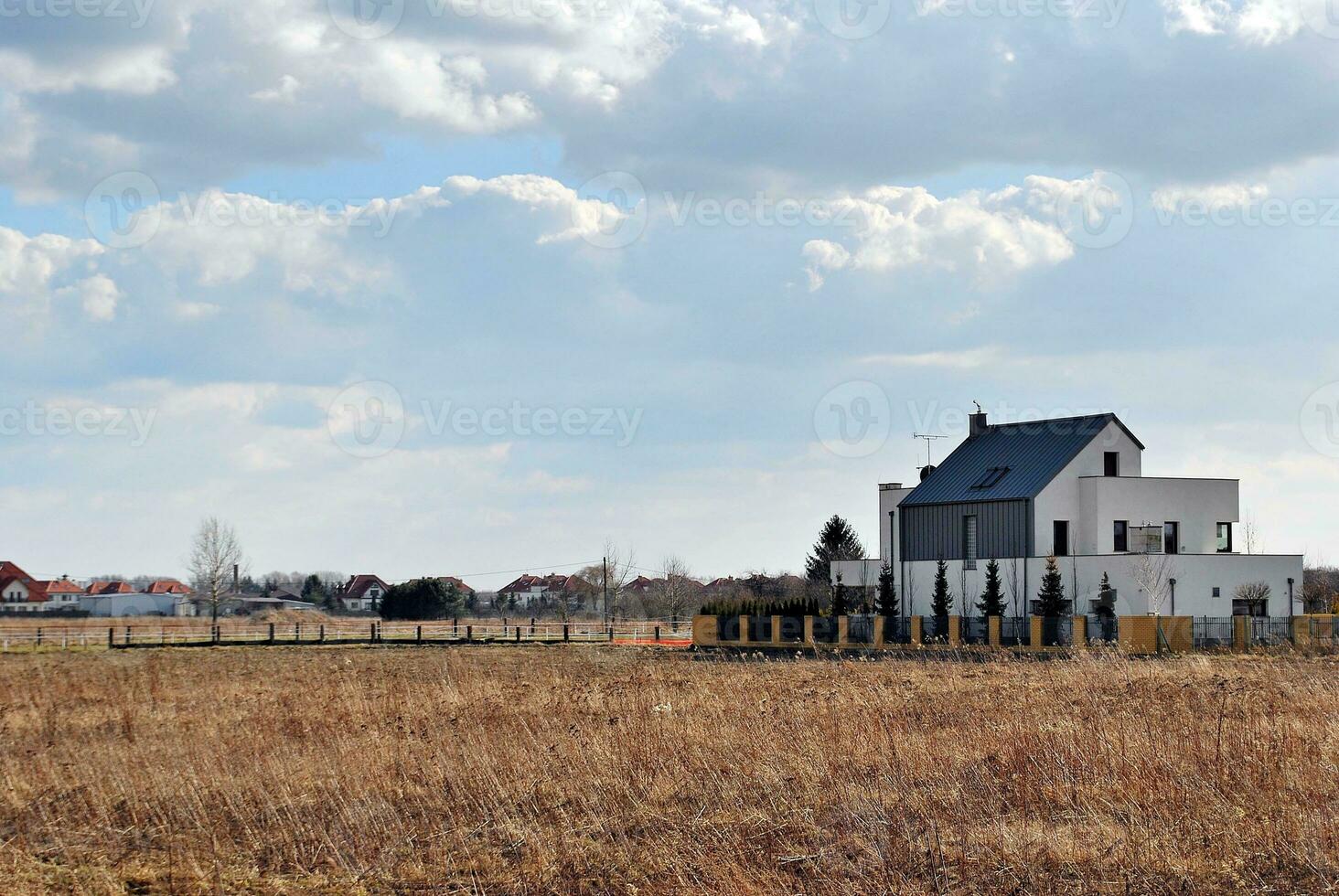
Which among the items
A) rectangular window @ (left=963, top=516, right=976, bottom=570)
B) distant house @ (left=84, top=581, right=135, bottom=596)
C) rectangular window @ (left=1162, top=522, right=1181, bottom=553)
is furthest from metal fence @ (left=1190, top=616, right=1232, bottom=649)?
distant house @ (left=84, top=581, right=135, bottom=596)

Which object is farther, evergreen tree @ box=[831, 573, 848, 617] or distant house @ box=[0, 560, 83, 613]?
distant house @ box=[0, 560, 83, 613]

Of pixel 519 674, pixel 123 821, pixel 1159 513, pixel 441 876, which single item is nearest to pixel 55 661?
pixel 519 674

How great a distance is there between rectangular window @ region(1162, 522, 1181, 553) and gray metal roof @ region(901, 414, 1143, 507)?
14.1 ft

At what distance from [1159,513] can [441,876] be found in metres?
47.2

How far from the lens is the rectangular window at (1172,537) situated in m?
52.5

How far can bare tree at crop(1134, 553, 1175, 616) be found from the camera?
47.8 m

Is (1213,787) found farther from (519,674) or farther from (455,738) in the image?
(519,674)

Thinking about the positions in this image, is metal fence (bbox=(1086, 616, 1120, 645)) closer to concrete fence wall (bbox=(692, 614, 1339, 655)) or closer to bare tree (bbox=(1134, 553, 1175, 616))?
concrete fence wall (bbox=(692, 614, 1339, 655))

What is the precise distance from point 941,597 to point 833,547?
43805 mm

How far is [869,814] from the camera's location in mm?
10906

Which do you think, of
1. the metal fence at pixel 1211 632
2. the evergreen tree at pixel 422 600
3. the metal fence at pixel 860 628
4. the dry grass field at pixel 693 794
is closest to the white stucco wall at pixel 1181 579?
the metal fence at pixel 1211 632

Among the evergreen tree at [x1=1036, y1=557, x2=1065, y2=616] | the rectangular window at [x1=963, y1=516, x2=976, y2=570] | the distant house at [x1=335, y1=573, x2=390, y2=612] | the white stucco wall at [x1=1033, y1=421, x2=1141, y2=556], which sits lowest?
the distant house at [x1=335, y1=573, x2=390, y2=612]


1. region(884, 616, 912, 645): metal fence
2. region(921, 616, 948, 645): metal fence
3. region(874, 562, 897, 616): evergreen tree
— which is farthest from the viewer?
region(874, 562, 897, 616): evergreen tree

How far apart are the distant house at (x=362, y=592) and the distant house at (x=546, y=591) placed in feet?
45.6
